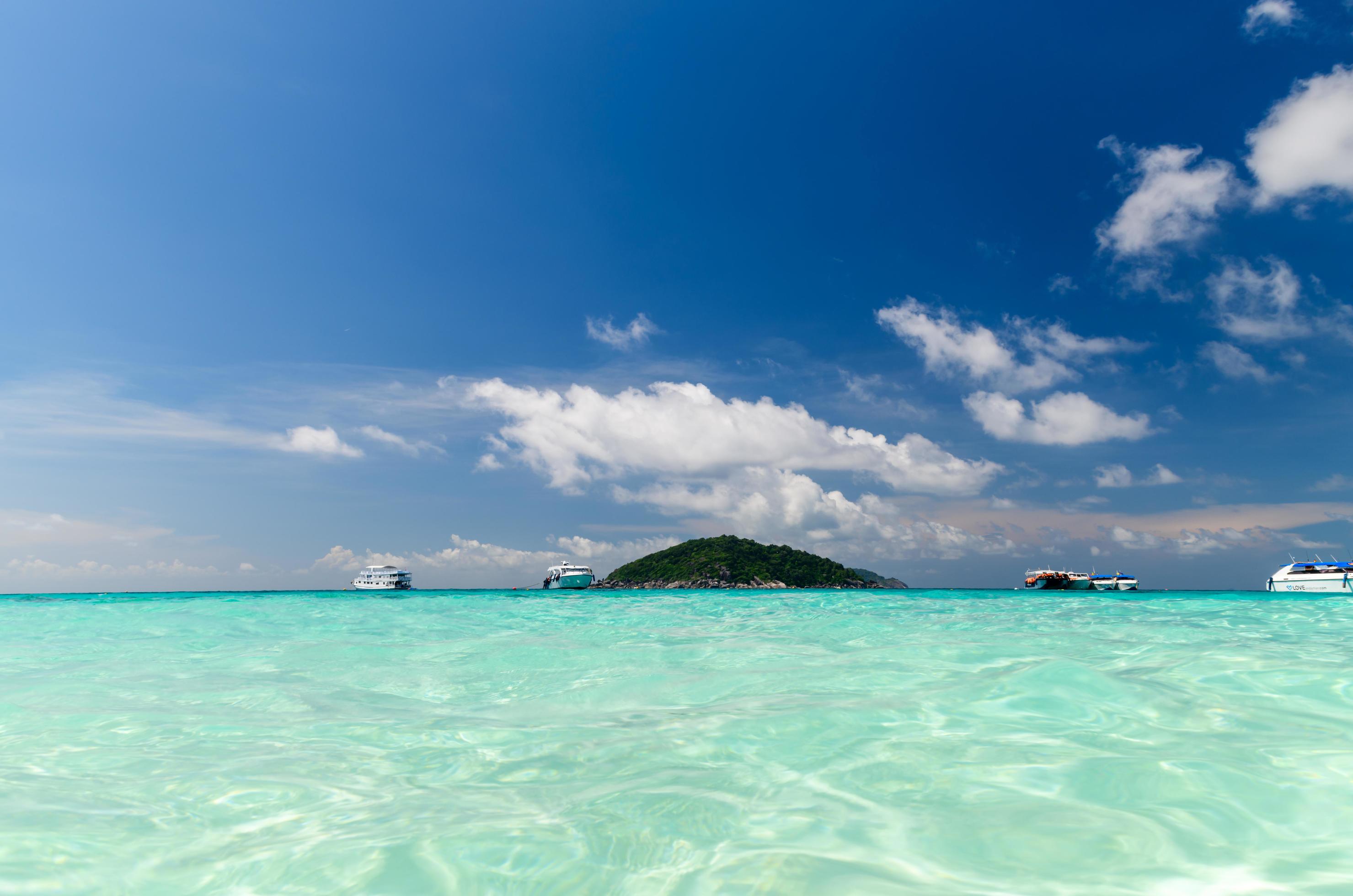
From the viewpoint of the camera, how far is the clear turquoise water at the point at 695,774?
392 cm

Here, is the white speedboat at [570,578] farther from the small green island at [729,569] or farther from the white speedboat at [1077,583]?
the white speedboat at [1077,583]

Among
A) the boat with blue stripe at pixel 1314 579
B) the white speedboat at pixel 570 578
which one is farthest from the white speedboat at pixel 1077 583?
the white speedboat at pixel 570 578

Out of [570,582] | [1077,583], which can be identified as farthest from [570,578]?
[1077,583]

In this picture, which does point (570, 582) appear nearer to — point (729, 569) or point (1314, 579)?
point (729, 569)

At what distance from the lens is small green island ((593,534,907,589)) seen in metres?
123

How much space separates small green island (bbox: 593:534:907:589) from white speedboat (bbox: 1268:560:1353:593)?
235ft

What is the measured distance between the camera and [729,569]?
122m

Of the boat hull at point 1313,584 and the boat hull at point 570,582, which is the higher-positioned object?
the boat hull at point 1313,584

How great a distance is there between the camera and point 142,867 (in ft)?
13.4

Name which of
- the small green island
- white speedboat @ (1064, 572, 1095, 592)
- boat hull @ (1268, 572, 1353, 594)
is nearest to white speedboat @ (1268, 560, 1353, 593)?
boat hull @ (1268, 572, 1353, 594)

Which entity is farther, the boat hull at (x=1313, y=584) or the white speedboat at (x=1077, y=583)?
the white speedboat at (x=1077, y=583)

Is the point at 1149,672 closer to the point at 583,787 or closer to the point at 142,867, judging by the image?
the point at 583,787

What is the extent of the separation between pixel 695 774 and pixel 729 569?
119 meters

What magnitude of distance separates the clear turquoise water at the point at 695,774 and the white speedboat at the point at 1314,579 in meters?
71.8
